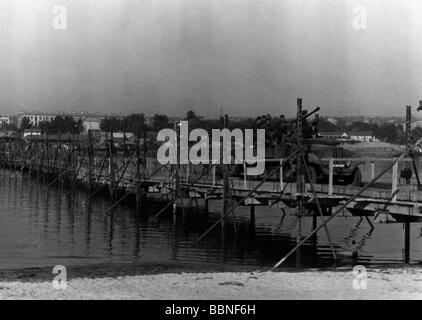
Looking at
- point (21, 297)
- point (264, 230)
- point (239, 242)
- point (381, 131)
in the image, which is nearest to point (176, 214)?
point (264, 230)

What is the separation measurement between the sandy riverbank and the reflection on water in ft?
16.3

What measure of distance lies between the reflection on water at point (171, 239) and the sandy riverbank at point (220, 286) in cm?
498

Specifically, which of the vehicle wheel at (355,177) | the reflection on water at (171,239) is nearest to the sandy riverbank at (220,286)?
the reflection on water at (171,239)

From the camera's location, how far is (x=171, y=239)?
27.6m

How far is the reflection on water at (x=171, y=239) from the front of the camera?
22688 mm

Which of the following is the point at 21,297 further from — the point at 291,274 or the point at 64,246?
the point at 64,246

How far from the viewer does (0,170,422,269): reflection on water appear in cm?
2269

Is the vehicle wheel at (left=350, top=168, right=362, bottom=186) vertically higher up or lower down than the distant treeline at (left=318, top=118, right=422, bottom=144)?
higher up

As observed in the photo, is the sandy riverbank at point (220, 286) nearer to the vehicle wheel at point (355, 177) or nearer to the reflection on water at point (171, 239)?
the reflection on water at point (171, 239)

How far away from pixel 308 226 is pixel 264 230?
2375mm

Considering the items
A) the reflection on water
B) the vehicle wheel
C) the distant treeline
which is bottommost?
the reflection on water

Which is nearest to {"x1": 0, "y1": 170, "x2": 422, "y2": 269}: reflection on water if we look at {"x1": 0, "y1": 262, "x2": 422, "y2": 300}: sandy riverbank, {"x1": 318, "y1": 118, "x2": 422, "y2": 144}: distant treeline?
{"x1": 0, "y1": 262, "x2": 422, "y2": 300}: sandy riverbank

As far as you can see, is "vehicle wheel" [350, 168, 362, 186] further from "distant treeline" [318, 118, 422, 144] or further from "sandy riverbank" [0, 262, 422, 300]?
"distant treeline" [318, 118, 422, 144]

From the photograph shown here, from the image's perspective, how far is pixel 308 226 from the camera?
103ft
